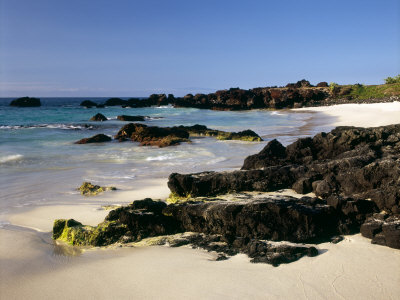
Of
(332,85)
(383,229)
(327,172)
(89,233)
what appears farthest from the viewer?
(332,85)

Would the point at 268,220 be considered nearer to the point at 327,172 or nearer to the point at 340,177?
the point at 340,177

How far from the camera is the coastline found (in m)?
3.49

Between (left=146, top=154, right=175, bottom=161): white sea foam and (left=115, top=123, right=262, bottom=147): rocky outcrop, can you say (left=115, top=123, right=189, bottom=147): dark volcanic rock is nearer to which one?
(left=115, top=123, right=262, bottom=147): rocky outcrop

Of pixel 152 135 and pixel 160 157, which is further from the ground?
pixel 152 135

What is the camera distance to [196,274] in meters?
3.85

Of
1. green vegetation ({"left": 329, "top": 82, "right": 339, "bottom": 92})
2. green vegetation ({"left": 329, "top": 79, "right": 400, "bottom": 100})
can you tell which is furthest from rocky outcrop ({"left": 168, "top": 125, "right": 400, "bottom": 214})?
green vegetation ({"left": 329, "top": 82, "right": 339, "bottom": 92})

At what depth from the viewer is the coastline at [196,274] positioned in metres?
3.49

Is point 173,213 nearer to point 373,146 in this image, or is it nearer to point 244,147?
point 373,146

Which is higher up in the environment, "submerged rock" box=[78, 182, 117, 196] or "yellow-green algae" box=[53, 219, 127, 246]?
"yellow-green algae" box=[53, 219, 127, 246]

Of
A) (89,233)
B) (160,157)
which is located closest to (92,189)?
(89,233)

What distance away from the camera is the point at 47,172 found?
10.7m

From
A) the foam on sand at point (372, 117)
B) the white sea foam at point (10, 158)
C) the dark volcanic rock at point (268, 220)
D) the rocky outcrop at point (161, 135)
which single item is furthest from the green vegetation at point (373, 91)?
the dark volcanic rock at point (268, 220)

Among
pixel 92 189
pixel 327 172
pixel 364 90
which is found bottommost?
pixel 92 189

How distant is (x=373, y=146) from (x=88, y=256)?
5843 millimetres
